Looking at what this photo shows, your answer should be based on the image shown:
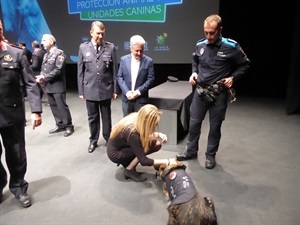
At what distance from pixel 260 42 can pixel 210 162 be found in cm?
464

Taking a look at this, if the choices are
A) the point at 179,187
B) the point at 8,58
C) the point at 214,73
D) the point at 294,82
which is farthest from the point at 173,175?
the point at 294,82

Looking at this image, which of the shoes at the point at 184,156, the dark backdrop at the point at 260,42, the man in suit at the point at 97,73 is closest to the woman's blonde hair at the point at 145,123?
the shoes at the point at 184,156

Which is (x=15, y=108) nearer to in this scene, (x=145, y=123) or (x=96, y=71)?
(x=145, y=123)

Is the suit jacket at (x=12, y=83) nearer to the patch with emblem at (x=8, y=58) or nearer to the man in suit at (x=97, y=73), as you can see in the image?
the patch with emblem at (x=8, y=58)

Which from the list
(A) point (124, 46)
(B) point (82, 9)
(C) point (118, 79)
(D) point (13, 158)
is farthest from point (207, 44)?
(B) point (82, 9)

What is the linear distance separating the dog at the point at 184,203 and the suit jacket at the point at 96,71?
132 cm

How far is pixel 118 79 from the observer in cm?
283

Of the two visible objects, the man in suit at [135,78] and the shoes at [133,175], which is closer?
the shoes at [133,175]

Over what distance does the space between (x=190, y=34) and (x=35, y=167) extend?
9.69ft

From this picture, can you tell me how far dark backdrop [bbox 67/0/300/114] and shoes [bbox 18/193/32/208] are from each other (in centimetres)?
407

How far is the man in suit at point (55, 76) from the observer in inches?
130

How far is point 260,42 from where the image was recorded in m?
6.29

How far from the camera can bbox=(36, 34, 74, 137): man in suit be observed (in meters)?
3.31

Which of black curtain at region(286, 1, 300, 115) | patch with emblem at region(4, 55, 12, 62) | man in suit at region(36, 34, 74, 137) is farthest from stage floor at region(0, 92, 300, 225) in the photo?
patch with emblem at region(4, 55, 12, 62)
